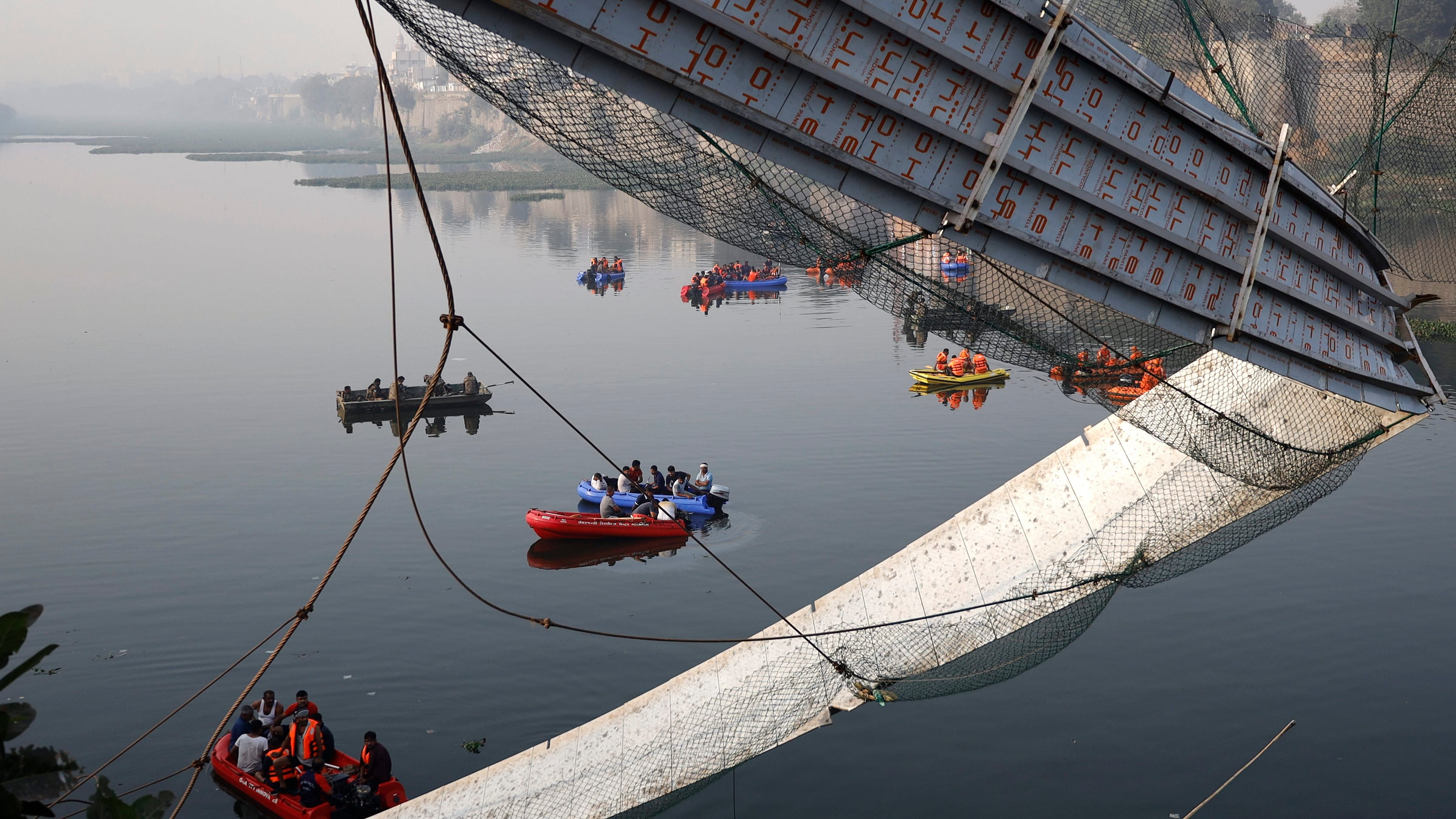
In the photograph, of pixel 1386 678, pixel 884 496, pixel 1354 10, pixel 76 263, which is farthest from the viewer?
pixel 1354 10

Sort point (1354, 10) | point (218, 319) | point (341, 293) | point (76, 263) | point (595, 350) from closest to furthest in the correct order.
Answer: point (595, 350), point (218, 319), point (341, 293), point (76, 263), point (1354, 10)

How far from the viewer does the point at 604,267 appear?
220 ft

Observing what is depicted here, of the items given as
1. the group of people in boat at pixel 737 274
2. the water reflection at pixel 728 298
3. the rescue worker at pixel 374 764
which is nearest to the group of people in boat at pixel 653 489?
the rescue worker at pixel 374 764

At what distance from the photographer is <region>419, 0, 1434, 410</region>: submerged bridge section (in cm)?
895

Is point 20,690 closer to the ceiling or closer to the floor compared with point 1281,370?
Answer: closer to the floor

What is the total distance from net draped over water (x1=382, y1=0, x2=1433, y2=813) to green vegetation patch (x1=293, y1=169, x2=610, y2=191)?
11289 cm

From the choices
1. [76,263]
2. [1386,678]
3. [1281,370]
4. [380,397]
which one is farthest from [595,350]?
[76,263]

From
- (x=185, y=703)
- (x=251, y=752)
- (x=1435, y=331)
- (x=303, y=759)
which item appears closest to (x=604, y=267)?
(x=1435, y=331)

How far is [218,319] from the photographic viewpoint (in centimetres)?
5606

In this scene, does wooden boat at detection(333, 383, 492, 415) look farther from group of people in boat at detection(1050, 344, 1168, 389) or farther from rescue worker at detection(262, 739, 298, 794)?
group of people in boat at detection(1050, 344, 1168, 389)

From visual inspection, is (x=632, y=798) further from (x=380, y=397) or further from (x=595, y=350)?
(x=595, y=350)

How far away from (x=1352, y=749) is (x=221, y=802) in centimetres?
1702

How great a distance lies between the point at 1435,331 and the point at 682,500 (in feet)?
116

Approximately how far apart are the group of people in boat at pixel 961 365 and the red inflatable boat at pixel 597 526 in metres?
16.5
